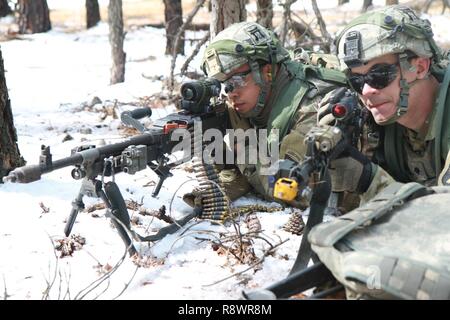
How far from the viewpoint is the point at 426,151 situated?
3893mm

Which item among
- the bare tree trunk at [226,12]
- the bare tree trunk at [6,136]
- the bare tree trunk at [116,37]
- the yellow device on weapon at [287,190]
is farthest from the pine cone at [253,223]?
the bare tree trunk at [116,37]

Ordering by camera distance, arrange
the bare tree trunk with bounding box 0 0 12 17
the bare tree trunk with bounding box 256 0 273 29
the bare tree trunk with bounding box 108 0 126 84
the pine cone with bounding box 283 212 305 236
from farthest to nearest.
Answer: the bare tree trunk with bounding box 0 0 12 17 < the bare tree trunk with bounding box 108 0 126 84 < the bare tree trunk with bounding box 256 0 273 29 < the pine cone with bounding box 283 212 305 236

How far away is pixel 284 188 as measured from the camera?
2.53 m

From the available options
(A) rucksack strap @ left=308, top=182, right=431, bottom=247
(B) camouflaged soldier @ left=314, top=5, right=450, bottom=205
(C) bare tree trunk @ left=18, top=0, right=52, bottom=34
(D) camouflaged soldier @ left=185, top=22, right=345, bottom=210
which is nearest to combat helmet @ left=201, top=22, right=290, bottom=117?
(D) camouflaged soldier @ left=185, top=22, right=345, bottom=210

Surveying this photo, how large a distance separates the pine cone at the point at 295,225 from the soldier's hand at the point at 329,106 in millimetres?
797

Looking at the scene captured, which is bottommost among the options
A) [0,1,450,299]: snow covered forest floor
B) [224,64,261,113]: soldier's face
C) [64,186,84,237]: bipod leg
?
[0,1,450,299]: snow covered forest floor

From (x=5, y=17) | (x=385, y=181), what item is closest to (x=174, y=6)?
(x=5, y=17)

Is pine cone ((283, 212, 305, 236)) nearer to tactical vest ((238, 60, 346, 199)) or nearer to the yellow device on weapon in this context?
tactical vest ((238, 60, 346, 199))

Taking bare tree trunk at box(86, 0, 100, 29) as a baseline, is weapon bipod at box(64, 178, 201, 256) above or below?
below

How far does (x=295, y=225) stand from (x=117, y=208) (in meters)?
1.20

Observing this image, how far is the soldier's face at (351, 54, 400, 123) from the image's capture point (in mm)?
3541

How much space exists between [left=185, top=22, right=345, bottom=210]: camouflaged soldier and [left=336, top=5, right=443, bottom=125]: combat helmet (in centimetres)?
64

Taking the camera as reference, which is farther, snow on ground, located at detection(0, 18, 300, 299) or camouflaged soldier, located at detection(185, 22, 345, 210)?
camouflaged soldier, located at detection(185, 22, 345, 210)
